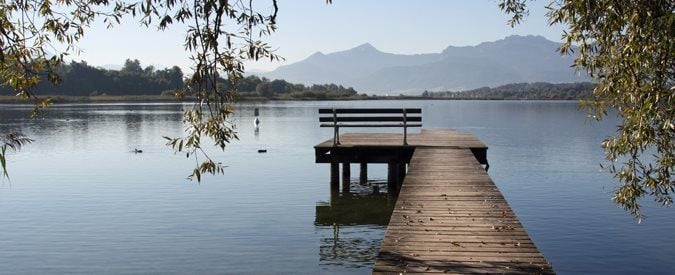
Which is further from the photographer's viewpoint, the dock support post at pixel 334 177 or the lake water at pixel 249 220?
the dock support post at pixel 334 177

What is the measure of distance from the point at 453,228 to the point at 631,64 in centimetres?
355

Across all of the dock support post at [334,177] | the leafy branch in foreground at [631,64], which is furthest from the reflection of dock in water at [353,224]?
the leafy branch in foreground at [631,64]

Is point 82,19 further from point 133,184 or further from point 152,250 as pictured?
point 133,184

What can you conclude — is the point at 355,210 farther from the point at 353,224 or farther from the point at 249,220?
the point at 249,220

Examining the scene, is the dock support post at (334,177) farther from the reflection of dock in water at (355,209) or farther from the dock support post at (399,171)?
the dock support post at (399,171)

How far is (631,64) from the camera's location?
9742mm

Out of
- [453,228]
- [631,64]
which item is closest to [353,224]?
[453,228]

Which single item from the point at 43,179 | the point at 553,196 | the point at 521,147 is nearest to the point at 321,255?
the point at 553,196

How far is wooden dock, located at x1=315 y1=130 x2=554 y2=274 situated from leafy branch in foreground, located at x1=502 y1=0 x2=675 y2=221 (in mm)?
2283

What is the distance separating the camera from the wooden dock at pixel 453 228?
812 cm

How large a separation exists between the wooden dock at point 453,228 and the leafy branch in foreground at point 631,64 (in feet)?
7.49

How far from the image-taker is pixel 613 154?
10.9m

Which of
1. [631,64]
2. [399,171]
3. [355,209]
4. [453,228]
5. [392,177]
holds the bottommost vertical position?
[355,209]

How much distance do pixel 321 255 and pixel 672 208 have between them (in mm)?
12085
